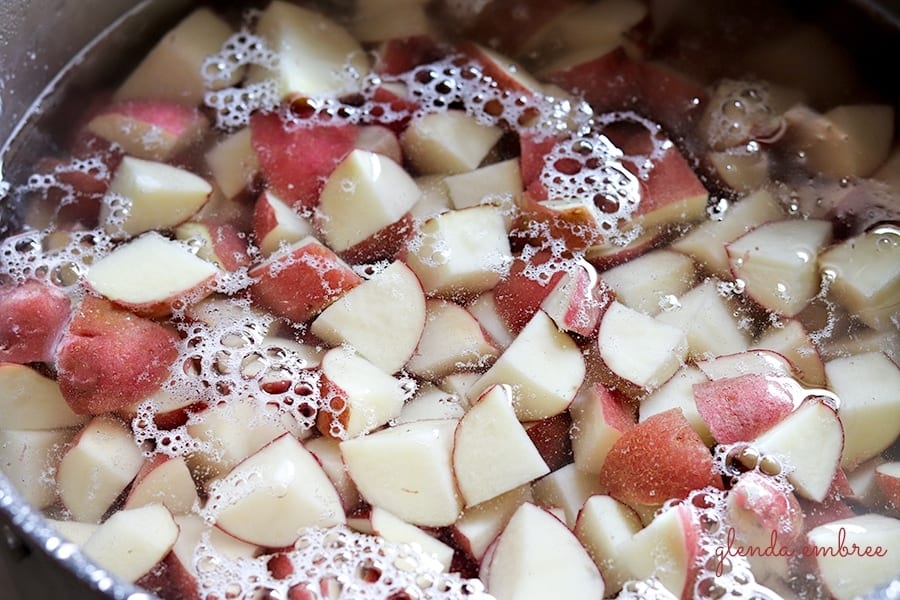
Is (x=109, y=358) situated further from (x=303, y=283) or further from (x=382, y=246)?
(x=382, y=246)

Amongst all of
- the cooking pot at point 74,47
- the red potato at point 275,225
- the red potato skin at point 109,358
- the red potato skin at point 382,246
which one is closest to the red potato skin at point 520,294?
the red potato skin at point 382,246

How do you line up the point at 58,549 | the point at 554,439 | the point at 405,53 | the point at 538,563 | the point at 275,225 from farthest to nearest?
the point at 405,53 < the point at 275,225 < the point at 554,439 < the point at 538,563 < the point at 58,549

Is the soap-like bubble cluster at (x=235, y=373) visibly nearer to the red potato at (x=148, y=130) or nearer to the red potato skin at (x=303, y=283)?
the red potato skin at (x=303, y=283)

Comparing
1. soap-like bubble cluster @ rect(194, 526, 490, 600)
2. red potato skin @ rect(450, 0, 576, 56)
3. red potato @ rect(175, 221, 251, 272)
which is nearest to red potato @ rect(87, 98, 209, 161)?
red potato @ rect(175, 221, 251, 272)

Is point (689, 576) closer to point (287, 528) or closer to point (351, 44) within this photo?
point (287, 528)

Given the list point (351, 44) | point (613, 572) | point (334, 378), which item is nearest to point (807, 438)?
point (613, 572)

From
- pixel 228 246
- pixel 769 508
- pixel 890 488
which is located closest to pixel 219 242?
pixel 228 246
